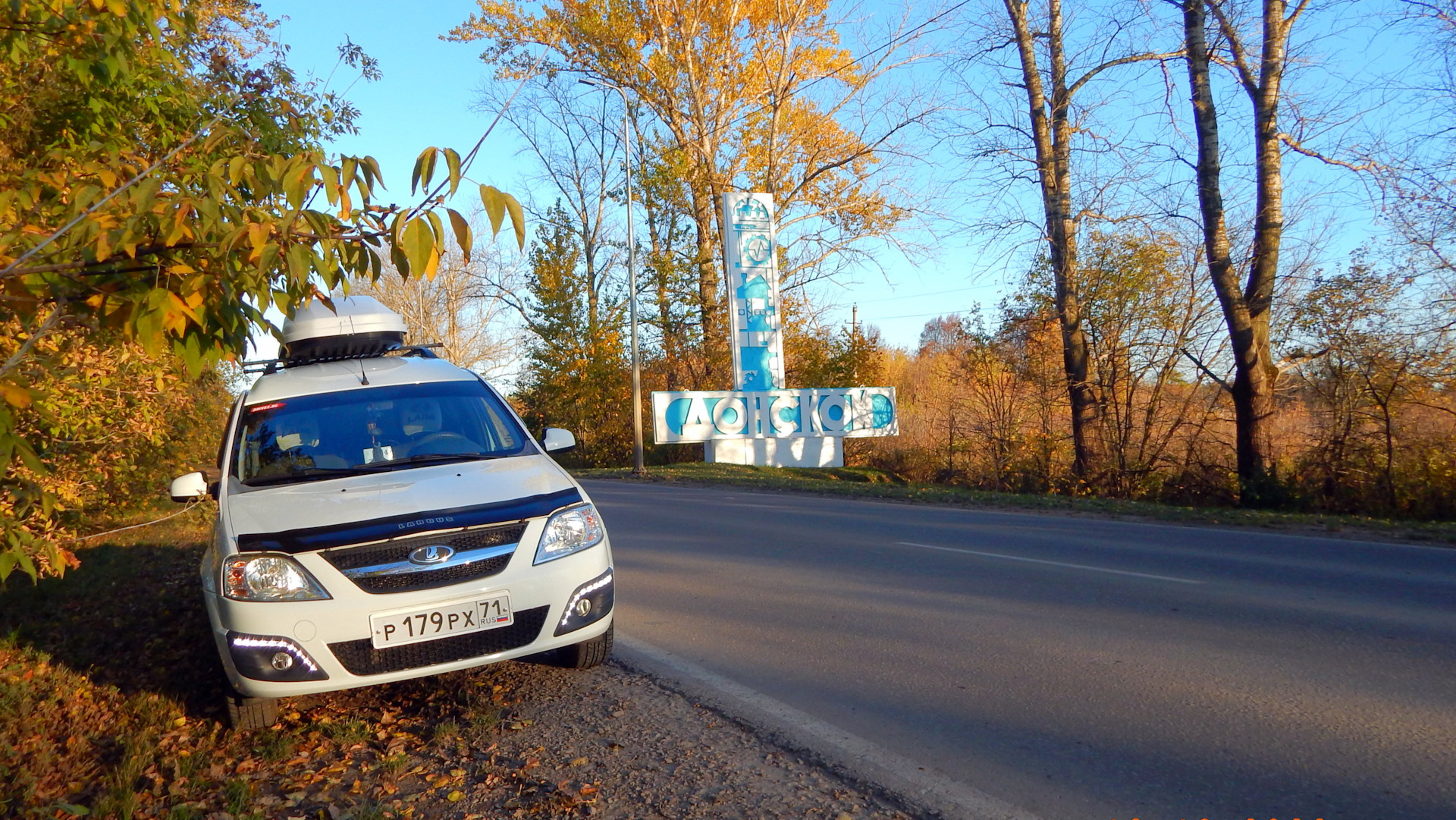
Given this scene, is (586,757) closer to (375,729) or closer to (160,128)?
(375,729)

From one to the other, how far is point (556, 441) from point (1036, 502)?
1103 centimetres

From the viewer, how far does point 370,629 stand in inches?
173

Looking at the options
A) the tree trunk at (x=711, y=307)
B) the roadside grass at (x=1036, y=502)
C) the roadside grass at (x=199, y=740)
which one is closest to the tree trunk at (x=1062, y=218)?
the roadside grass at (x=1036, y=502)

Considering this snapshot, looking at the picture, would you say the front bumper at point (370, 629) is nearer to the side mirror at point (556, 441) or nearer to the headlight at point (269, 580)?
the headlight at point (269, 580)

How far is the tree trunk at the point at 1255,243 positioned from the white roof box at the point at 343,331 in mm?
14033

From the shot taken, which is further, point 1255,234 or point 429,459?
point 1255,234

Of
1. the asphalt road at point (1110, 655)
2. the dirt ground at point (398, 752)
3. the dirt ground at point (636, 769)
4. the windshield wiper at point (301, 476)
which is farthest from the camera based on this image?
the windshield wiper at point (301, 476)

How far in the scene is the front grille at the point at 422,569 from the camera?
442cm

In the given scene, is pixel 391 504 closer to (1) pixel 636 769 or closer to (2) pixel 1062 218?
(1) pixel 636 769

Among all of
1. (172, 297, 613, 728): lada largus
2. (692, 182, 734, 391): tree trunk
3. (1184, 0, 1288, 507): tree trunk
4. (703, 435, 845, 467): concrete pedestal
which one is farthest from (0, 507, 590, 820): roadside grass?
(692, 182, 734, 391): tree trunk

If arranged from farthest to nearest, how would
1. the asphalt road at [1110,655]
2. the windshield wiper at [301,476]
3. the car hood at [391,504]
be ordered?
the windshield wiper at [301,476]
the car hood at [391,504]
the asphalt road at [1110,655]

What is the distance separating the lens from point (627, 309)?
39156mm

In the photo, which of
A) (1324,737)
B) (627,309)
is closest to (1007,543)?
(1324,737)

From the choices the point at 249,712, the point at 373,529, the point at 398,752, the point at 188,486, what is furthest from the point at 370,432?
the point at 398,752
